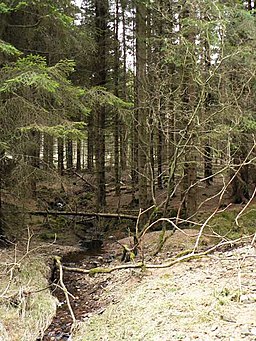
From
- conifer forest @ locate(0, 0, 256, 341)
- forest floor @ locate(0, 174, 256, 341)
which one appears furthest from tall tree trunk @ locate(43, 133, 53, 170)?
forest floor @ locate(0, 174, 256, 341)

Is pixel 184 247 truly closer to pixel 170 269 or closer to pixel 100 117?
pixel 170 269

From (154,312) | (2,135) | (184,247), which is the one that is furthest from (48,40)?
(154,312)

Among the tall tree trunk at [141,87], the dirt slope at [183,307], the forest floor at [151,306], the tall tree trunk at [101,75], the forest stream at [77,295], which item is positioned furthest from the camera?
the tall tree trunk at [101,75]

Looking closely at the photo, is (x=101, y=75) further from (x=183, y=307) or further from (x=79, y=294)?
(x=183, y=307)

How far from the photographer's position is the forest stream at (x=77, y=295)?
553 centimetres

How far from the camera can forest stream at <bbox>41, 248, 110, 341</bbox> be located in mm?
5527

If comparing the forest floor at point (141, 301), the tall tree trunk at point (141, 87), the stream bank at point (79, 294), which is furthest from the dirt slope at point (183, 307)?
the tall tree trunk at point (141, 87)

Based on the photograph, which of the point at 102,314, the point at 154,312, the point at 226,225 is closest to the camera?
the point at 154,312

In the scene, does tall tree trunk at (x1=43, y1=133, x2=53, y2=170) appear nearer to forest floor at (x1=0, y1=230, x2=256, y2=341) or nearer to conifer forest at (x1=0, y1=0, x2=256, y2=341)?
conifer forest at (x1=0, y1=0, x2=256, y2=341)

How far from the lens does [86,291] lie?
23.8 feet

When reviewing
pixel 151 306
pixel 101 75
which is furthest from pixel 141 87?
pixel 151 306

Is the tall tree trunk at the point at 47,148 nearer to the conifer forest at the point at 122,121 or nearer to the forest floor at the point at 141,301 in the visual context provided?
the conifer forest at the point at 122,121

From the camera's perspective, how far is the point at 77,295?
23.2 feet

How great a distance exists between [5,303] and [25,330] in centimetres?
79
